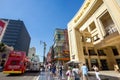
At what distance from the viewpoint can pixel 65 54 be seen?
3728cm

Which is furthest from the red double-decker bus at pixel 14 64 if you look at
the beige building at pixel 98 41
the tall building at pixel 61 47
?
the tall building at pixel 61 47

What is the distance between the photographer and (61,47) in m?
41.8

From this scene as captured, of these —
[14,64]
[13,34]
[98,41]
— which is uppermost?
[13,34]

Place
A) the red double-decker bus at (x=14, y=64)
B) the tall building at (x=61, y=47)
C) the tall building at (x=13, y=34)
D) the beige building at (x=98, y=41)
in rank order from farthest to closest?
1. the tall building at (x=13, y=34)
2. the tall building at (x=61, y=47)
3. the beige building at (x=98, y=41)
4. the red double-decker bus at (x=14, y=64)

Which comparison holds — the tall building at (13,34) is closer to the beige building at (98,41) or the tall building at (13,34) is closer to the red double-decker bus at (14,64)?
the beige building at (98,41)

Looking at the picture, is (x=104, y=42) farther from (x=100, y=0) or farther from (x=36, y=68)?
(x=36, y=68)

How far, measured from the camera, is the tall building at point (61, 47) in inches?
1458

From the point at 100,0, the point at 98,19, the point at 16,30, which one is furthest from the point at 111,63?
the point at 16,30

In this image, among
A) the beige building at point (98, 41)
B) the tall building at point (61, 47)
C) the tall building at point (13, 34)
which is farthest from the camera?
the tall building at point (13, 34)

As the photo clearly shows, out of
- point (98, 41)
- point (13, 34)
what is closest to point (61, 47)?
point (98, 41)

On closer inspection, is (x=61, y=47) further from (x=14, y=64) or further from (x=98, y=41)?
(x=14, y=64)

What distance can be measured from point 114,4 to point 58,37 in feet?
112

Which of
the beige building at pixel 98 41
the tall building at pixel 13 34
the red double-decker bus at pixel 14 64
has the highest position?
the tall building at pixel 13 34

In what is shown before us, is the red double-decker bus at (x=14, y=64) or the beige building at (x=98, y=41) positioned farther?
the beige building at (x=98, y=41)
